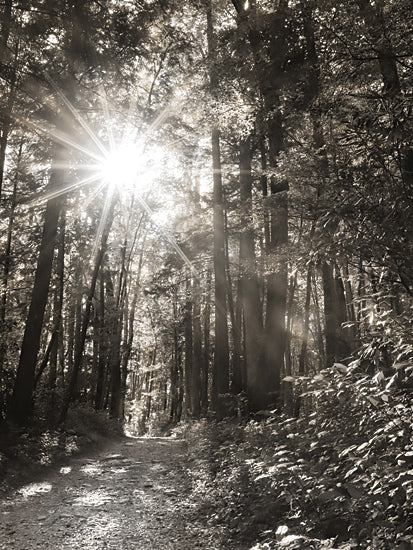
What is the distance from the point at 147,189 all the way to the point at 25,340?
402 inches

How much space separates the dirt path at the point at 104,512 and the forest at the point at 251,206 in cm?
62

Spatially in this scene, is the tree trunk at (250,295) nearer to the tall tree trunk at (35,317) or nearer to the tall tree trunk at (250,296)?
the tall tree trunk at (250,296)

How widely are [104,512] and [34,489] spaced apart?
Result: 6.33ft

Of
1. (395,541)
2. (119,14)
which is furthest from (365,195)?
(119,14)

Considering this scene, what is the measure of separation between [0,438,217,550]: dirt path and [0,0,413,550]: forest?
2.03 ft

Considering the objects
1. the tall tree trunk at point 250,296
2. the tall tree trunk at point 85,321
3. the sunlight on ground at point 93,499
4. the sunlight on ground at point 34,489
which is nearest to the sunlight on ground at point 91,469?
the sunlight on ground at point 34,489

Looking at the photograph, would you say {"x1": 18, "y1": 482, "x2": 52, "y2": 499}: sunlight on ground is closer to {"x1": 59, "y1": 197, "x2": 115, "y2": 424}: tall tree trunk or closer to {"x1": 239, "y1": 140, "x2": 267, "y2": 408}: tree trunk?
{"x1": 59, "y1": 197, "x2": 115, "y2": 424}: tall tree trunk

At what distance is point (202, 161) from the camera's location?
17469 mm

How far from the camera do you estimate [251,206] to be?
10.7 m

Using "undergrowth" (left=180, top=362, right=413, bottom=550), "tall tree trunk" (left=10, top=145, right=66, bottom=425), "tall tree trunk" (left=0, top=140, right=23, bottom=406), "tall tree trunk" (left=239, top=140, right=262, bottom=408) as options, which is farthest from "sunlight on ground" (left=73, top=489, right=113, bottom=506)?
"tall tree trunk" (left=239, top=140, right=262, bottom=408)

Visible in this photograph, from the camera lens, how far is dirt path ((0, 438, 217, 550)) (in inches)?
182

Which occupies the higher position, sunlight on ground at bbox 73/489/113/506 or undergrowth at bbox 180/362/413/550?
undergrowth at bbox 180/362/413/550

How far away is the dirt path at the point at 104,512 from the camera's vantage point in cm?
463

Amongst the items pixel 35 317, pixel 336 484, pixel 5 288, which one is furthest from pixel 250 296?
pixel 336 484
